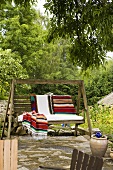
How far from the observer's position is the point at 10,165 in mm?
2066

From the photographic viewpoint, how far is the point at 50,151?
5305 millimetres

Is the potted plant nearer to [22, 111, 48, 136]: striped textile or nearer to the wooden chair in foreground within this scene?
[22, 111, 48, 136]: striped textile

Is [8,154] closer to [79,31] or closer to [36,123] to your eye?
[36,123]

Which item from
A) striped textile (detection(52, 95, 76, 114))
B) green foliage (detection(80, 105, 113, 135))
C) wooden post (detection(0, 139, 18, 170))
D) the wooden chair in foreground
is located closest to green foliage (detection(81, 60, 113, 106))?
green foliage (detection(80, 105, 113, 135))

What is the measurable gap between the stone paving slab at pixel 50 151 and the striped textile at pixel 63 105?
0.58 meters

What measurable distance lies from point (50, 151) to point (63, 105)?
1.51 metres

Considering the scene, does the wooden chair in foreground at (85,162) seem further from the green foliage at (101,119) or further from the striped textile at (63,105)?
the green foliage at (101,119)

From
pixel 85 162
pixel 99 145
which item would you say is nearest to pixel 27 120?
pixel 99 145

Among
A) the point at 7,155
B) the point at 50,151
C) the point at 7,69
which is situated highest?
the point at 7,69

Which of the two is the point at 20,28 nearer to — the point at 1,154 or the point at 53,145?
the point at 53,145

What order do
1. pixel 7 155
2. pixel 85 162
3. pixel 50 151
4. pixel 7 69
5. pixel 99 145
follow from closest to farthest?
pixel 7 155 < pixel 85 162 < pixel 99 145 < pixel 50 151 < pixel 7 69

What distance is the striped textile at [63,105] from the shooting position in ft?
21.5

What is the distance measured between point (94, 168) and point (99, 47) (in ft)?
14.1

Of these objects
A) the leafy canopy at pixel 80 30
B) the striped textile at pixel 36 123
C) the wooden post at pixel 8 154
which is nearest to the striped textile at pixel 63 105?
the striped textile at pixel 36 123
